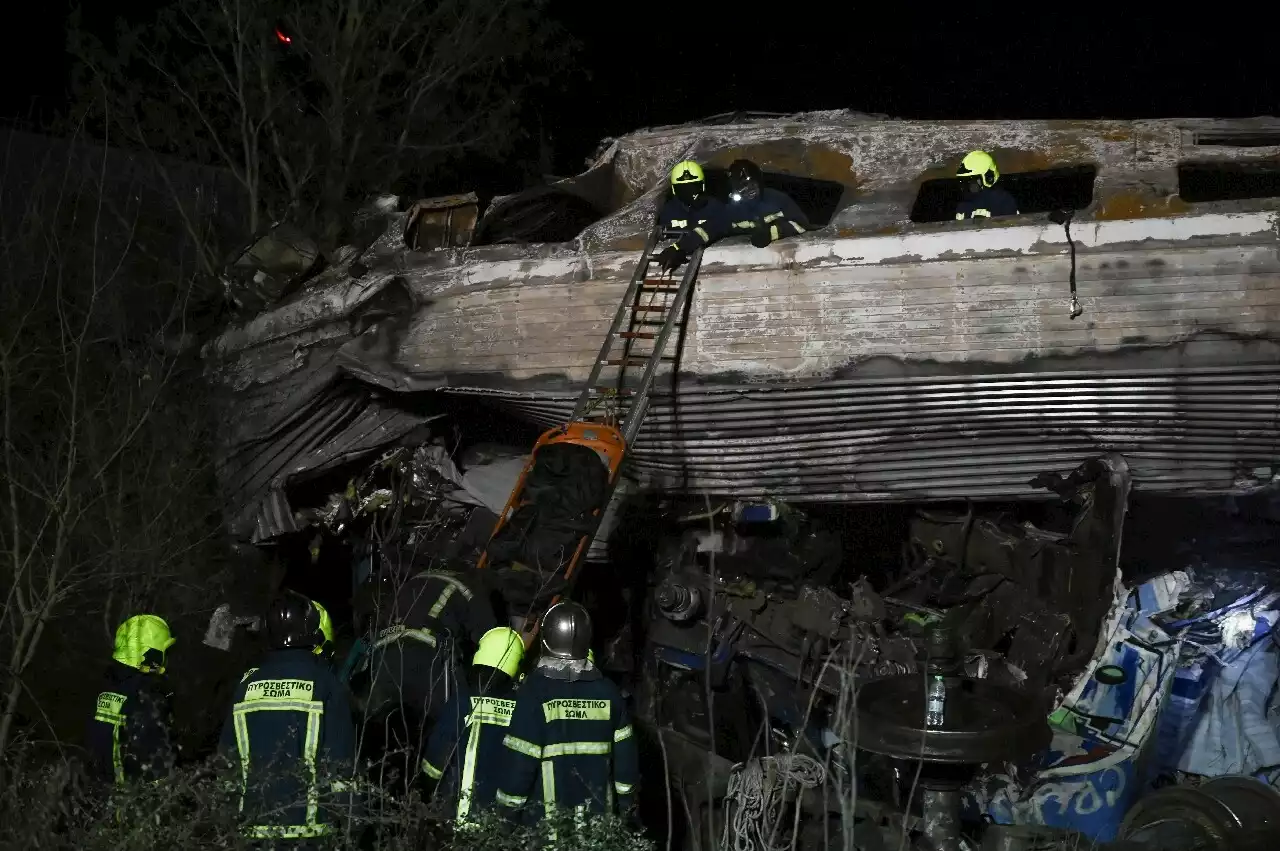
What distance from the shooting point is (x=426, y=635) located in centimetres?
501

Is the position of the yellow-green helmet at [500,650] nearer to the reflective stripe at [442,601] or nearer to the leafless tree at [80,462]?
the reflective stripe at [442,601]

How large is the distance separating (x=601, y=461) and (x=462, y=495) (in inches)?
77.8

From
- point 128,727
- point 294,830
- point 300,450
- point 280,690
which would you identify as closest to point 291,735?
point 280,690

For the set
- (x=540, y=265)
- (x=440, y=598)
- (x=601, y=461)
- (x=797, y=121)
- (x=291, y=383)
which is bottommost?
(x=440, y=598)

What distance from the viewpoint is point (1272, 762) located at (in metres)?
5.17

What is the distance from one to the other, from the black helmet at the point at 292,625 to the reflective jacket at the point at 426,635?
0.47 metres

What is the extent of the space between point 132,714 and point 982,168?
4.41 m

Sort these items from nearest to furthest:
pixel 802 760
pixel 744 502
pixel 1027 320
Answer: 1. pixel 802 760
2. pixel 1027 320
3. pixel 744 502

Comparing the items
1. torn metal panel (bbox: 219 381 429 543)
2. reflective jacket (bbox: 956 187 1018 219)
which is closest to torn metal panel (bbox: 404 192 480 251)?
torn metal panel (bbox: 219 381 429 543)

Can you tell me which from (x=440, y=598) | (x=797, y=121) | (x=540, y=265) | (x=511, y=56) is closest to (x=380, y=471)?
(x=540, y=265)

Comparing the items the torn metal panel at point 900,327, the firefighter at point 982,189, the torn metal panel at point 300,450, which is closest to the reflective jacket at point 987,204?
the firefighter at point 982,189

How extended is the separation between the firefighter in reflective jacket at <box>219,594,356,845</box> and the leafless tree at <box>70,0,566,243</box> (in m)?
9.37

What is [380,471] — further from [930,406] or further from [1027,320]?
[1027,320]

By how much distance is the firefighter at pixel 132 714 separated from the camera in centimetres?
449
